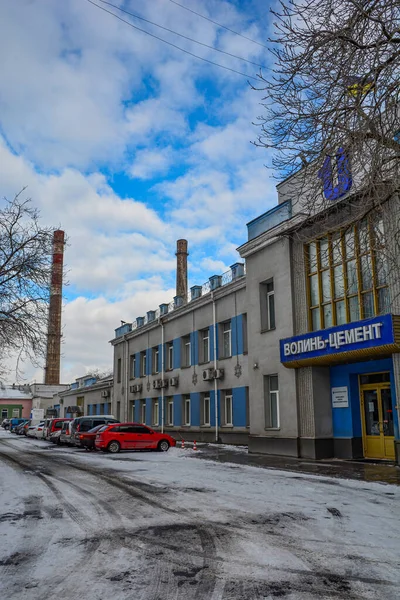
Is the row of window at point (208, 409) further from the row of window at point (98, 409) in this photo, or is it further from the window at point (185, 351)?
the row of window at point (98, 409)

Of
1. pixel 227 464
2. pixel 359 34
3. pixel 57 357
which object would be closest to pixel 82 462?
pixel 227 464

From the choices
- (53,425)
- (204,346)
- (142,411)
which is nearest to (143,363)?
(142,411)

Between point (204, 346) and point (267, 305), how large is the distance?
9.56 metres

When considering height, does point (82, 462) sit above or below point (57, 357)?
below

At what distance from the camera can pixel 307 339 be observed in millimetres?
17922

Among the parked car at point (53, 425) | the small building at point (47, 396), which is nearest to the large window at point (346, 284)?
the parked car at point (53, 425)

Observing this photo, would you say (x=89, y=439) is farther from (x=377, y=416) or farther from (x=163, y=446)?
(x=377, y=416)

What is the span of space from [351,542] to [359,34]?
748 centimetres

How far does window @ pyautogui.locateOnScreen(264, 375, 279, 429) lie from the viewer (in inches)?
805

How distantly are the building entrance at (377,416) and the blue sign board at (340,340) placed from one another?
6.25ft

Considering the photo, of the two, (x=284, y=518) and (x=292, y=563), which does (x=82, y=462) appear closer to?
(x=284, y=518)

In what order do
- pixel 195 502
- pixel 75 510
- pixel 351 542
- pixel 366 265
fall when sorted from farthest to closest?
pixel 366 265, pixel 195 502, pixel 75 510, pixel 351 542

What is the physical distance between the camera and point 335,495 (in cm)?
1045

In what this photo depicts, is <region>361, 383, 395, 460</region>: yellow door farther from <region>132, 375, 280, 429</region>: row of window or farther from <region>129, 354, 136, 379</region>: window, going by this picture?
<region>129, 354, 136, 379</region>: window
